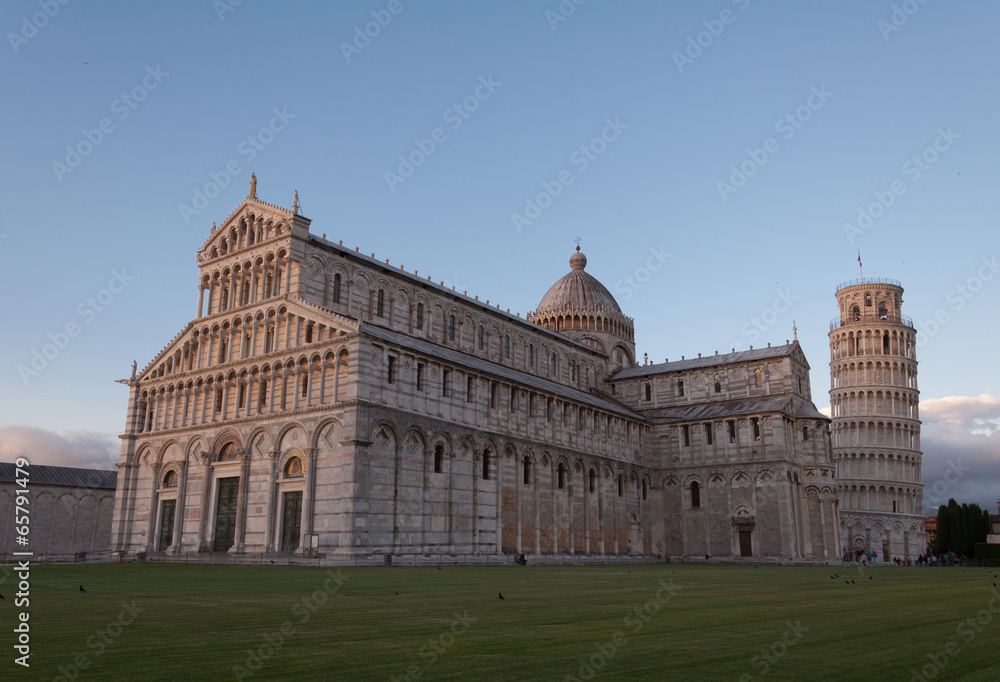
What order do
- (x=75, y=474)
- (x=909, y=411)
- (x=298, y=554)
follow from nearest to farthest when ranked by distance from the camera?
(x=298, y=554), (x=75, y=474), (x=909, y=411)

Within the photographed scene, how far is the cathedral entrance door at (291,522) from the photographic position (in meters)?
Result: 43.1

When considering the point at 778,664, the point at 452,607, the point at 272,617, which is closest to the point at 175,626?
the point at 272,617

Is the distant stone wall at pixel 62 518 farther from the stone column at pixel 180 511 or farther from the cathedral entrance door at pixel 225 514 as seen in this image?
the cathedral entrance door at pixel 225 514

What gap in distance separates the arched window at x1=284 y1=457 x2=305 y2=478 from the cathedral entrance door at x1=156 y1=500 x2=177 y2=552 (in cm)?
1031

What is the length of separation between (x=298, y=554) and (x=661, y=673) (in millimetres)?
36271

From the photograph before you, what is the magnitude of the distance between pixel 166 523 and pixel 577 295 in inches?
1759

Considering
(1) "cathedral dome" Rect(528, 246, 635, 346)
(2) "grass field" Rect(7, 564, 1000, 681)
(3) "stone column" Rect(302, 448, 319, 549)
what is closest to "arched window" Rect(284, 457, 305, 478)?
(3) "stone column" Rect(302, 448, 319, 549)

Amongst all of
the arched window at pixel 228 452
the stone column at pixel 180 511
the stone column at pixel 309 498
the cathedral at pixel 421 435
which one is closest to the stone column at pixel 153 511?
the cathedral at pixel 421 435

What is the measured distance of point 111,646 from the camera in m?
9.52

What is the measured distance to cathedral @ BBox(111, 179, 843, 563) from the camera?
1709 inches

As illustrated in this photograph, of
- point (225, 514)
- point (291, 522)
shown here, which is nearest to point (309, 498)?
point (291, 522)

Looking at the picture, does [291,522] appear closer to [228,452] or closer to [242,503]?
[242,503]

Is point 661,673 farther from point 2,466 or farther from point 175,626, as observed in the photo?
point 2,466

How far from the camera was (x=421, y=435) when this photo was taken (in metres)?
45.5
